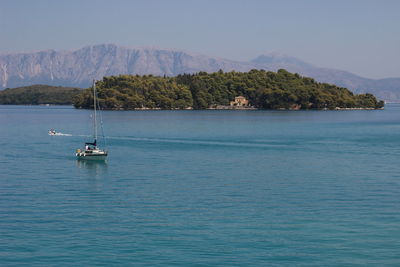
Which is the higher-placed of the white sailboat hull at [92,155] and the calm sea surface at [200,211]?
the white sailboat hull at [92,155]

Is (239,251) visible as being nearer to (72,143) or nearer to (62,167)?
(62,167)

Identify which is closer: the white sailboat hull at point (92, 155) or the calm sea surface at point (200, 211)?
the calm sea surface at point (200, 211)

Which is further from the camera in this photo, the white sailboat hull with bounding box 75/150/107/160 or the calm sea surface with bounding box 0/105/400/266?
the white sailboat hull with bounding box 75/150/107/160

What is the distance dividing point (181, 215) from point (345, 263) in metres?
14.8

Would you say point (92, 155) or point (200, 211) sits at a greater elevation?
point (92, 155)

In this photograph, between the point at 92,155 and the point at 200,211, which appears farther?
the point at 92,155

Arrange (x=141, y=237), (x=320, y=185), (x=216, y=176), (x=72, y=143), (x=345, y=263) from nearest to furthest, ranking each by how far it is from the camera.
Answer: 1. (x=345, y=263)
2. (x=141, y=237)
3. (x=320, y=185)
4. (x=216, y=176)
5. (x=72, y=143)

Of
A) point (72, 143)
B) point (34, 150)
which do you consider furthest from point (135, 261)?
point (72, 143)

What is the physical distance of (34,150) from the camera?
98.5 metres

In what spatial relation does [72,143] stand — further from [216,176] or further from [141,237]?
Answer: [141,237]

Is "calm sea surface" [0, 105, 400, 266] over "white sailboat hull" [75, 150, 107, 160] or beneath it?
beneath

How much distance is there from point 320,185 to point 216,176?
41.1 ft

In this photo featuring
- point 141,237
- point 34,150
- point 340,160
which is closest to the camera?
point 141,237

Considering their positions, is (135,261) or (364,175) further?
(364,175)
